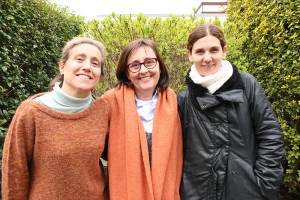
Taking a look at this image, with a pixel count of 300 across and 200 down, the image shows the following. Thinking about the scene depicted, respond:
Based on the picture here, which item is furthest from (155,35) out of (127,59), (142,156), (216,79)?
(142,156)

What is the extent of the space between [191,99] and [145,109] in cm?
40

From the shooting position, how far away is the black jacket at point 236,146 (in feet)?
6.44

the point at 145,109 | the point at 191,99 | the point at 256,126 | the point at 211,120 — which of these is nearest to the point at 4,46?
the point at 145,109

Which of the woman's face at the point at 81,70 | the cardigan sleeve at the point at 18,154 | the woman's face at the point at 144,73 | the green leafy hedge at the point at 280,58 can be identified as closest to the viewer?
the cardigan sleeve at the point at 18,154

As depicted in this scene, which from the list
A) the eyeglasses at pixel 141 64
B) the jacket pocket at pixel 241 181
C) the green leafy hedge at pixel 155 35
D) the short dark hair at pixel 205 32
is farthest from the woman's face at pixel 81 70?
the green leafy hedge at pixel 155 35

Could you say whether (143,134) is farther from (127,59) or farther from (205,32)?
(205,32)

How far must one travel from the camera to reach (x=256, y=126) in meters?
2.01

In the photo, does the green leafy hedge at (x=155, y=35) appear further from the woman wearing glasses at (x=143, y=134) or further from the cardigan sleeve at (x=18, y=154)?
the cardigan sleeve at (x=18, y=154)

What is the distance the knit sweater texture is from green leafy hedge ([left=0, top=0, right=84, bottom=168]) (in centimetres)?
134

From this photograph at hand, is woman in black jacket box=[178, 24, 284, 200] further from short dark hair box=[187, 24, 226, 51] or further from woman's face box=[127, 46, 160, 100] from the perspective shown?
woman's face box=[127, 46, 160, 100]

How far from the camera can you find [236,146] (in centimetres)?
199

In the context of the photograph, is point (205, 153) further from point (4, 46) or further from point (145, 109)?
point (4, 46)

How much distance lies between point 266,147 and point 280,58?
170 cm

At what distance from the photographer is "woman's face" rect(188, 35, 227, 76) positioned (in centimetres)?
212
